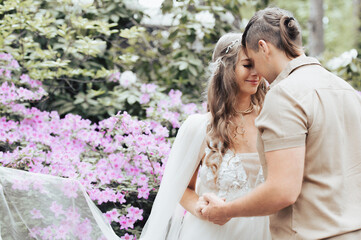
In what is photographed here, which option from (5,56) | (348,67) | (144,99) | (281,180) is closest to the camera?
(281,180)

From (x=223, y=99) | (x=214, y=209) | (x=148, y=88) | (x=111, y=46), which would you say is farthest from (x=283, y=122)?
(x=111, y=46)

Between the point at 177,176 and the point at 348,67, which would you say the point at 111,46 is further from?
the point at 348,67

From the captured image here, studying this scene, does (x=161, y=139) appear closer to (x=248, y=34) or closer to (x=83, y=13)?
(x=248, y=34)

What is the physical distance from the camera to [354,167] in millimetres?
1544

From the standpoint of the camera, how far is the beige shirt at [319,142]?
1445mm

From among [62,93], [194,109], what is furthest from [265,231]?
[62,93]

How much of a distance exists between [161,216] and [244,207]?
2.88ft

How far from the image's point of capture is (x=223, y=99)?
2336 millimetres

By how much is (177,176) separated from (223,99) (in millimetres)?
511

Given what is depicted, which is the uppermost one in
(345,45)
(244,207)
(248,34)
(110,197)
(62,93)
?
(248,34)

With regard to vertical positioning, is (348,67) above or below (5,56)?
below

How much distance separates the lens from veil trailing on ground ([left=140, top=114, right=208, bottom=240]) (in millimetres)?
2348

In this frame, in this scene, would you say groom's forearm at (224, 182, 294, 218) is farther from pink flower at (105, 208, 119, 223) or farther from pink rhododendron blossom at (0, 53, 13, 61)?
pink rhododendron blossom at (0, 53, 13, 61)

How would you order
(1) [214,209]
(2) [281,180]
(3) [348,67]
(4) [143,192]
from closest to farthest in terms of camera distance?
(2) [281,180] → (1) [214,209] → (4) [143,192] → (3) [348,67]
